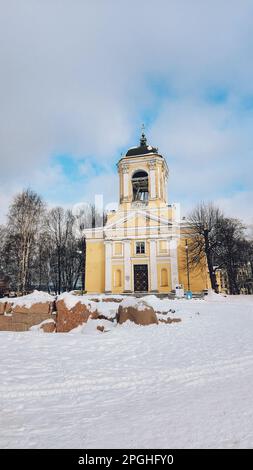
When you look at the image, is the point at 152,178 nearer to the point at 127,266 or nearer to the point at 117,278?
the point at 127,266

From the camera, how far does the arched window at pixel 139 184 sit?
38.8 meters

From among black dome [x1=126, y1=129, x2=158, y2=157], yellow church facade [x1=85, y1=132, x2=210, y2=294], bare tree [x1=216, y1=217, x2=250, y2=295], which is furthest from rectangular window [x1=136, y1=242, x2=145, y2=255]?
black dome [x1=126, y1=129, x2=158, y2=157]

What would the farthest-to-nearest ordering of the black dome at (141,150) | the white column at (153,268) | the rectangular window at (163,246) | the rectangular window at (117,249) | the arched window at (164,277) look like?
the black dome at (141,150) → the rectangular window at (117,249) → the rectangular window at (163,246) → the arched window at (164,277) → the white column at (153,268)

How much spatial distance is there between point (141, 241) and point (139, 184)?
8.54 m

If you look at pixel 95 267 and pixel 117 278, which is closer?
pixel 117 278

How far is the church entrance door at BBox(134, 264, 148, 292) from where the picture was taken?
35.1 metres

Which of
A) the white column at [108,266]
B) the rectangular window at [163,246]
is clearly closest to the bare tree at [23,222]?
the white column at [108,266]

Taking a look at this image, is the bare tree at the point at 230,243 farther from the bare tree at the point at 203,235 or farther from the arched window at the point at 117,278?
the arched window at the point at 117,278

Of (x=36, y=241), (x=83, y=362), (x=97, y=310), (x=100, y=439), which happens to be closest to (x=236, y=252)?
(x=36, y=241)

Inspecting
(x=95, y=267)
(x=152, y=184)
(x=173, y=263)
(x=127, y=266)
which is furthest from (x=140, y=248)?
(x=152, y=184)

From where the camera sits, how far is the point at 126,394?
3576 millimetres

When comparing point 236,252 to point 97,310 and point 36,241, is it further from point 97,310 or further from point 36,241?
point 97,310
